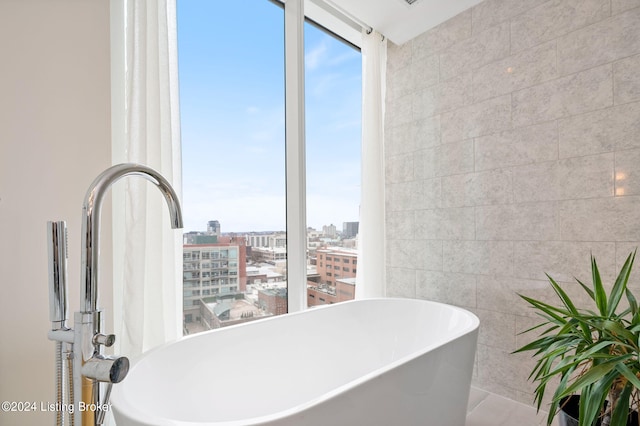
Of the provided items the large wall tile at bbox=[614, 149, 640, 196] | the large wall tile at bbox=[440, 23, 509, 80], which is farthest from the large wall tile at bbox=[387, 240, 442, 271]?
the large wall tile at bbox=[440, 23, 509, 80]

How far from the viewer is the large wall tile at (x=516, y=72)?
2111 millimetres

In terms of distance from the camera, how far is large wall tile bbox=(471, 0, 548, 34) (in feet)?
7.24

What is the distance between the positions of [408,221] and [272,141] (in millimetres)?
1250

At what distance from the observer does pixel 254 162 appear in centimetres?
243

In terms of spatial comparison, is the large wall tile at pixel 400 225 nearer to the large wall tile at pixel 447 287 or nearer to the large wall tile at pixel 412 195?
the large wall tile at pixel 412 195

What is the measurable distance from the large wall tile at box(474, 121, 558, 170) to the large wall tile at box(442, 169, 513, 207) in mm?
67

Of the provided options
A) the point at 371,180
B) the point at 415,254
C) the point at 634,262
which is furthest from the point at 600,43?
the point at 415,254

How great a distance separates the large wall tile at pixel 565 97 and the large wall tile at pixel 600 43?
0.05 m

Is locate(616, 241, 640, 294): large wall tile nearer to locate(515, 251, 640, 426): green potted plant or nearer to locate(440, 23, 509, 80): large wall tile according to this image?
locate(515, 251, 640, 426): green potted plant

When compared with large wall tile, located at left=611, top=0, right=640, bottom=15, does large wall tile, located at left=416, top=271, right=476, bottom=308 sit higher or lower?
lower

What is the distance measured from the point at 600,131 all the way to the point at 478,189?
723 millimetres

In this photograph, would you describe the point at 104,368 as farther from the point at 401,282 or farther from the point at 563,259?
the point at 401,282

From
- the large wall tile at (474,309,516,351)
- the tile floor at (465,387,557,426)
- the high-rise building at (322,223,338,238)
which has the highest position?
the high-rise building at (322,223,338,238)

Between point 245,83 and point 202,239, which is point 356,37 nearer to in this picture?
point 245,83
